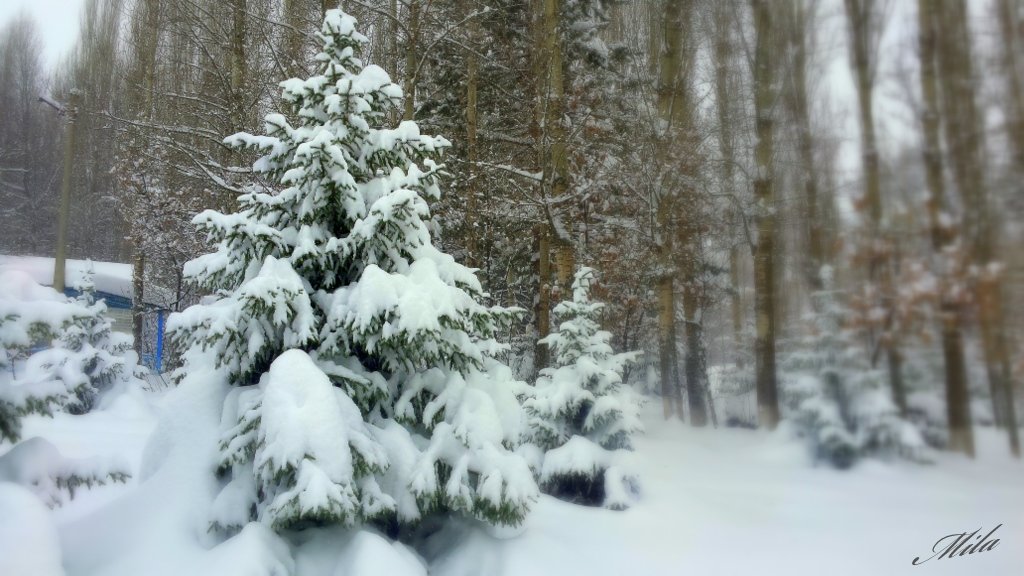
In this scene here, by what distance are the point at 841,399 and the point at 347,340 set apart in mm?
2053

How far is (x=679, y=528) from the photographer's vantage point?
11.0ft

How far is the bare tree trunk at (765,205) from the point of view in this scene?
252cm

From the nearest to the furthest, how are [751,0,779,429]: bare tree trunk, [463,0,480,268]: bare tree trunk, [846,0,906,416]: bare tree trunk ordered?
[846,0,906,416]: bare tree trunk
[751,0,779,429]: bare tree trunk
[463,0,480,268]: bare tree trunk

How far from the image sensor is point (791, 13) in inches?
94.3

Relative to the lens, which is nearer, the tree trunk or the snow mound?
the tree trunk

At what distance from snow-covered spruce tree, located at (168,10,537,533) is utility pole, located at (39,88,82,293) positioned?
0.56 metres

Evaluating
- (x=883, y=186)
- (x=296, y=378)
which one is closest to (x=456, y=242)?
(x=296, y=378)

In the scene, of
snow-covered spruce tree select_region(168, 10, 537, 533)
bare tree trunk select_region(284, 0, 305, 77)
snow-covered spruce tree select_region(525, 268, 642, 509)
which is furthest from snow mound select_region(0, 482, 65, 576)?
bare tree trunk select_region(284, 0, 305, 77)

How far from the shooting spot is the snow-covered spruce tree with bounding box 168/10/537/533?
241 centimetres

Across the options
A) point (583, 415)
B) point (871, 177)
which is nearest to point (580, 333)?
point (583, 415)

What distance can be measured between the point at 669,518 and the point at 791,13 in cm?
274

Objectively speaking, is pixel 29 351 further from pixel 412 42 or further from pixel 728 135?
pixel 412 42

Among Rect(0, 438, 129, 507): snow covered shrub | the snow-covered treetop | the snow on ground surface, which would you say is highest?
the snow-covered treetop

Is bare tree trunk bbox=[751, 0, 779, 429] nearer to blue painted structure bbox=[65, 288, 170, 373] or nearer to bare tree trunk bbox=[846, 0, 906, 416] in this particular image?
bare tree trunk bbox=[846, 0, 906, 416]
